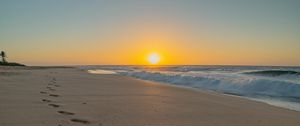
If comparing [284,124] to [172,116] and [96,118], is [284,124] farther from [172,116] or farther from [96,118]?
[96,118]

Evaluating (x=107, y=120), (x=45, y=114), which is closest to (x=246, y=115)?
(x=107, y=120)

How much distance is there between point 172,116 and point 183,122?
0.43 meters

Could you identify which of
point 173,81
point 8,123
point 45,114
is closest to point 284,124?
point 45,114

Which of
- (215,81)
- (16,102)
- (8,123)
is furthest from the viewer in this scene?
(215,81)

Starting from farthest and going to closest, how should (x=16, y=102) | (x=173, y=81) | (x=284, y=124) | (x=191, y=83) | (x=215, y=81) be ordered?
(x=173, y=81) → (x=191, y=83) → (x=215, y=81) → (x=16, y=102) → (x=284, y=124)

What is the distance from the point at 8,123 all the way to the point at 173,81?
15.5 m

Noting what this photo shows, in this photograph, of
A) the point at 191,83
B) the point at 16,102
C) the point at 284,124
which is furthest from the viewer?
the point at 191,83

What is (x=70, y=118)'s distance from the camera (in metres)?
4.20

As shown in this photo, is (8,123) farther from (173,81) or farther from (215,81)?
(173,81)

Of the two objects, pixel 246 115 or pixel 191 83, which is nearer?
pixel 246 115

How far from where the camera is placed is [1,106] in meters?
4.92

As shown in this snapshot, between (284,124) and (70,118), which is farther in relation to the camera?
(284,124)

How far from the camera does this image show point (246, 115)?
213 inches

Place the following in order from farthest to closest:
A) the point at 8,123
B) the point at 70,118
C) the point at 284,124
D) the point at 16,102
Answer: the point at 16,102 → the point at 284,124 → the point at 70,118 → the point at 8,123
